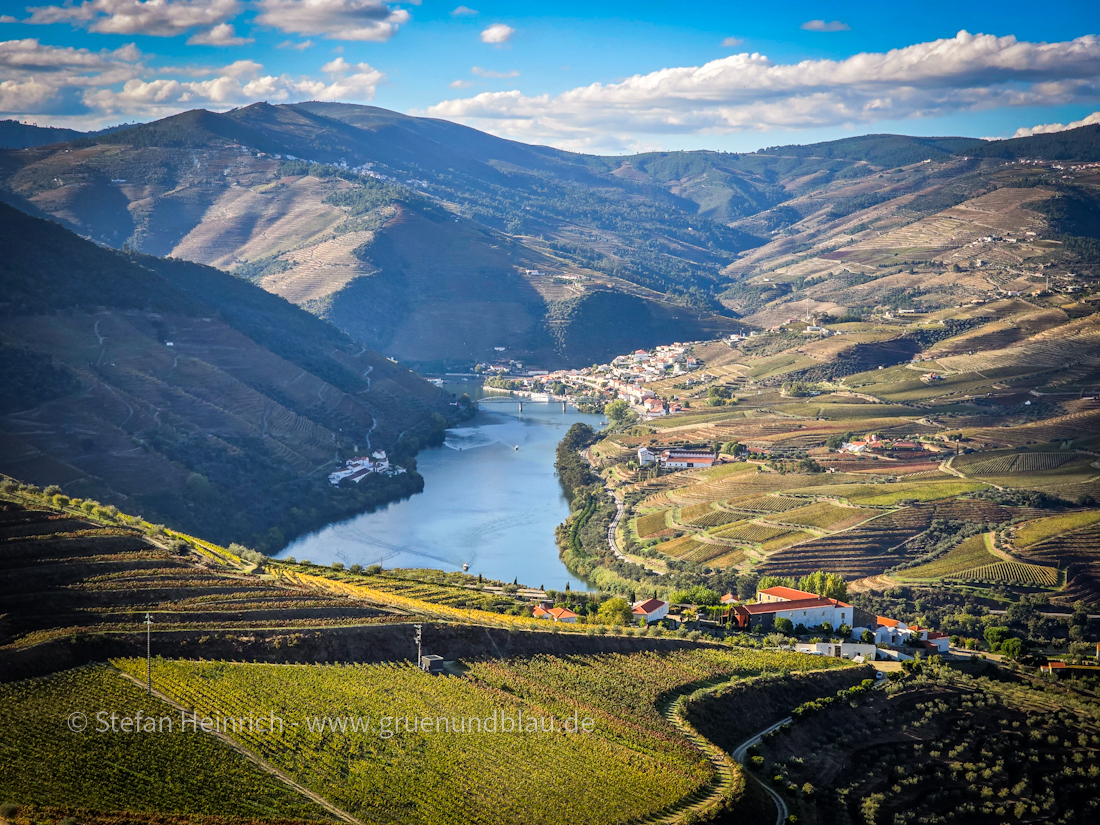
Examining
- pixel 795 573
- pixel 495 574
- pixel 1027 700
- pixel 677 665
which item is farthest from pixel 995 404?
pixel 677 665

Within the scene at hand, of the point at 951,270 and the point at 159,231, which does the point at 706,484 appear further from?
the point at 159,231

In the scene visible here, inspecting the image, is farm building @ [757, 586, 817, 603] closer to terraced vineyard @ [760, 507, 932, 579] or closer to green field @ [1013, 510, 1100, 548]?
terraced vineyard @ [760, 507, 932, 579]

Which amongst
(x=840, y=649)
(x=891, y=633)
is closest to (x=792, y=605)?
(x=840, y=649)

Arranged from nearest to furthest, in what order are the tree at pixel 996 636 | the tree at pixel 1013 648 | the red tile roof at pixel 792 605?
1. the tree at pixel 1013 648
2. the tree at pixel 996 636
3. the red tile roof at pixel 792 605

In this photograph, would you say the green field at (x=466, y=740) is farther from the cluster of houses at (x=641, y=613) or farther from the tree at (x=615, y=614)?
the cluster of houses at (x=641, y=613)

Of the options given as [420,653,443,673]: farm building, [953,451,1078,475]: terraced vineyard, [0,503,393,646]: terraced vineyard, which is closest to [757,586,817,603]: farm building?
[0,503,393,646]: terraced vineyard

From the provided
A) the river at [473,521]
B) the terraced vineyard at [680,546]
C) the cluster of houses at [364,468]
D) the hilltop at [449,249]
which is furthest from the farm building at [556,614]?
the hilltop at [449,249]

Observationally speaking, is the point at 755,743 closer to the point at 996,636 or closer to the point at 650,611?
the point at 650,611
